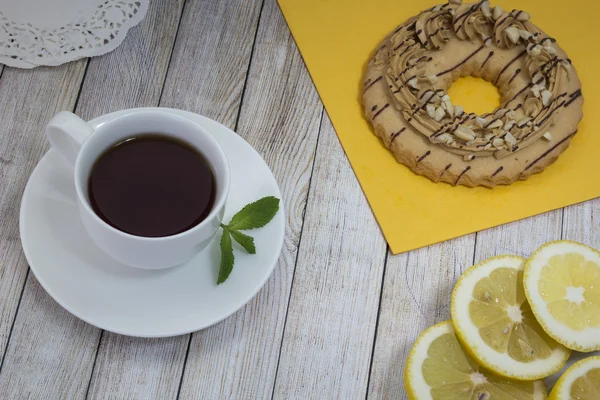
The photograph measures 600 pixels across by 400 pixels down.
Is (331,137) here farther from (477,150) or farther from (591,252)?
(591,252)

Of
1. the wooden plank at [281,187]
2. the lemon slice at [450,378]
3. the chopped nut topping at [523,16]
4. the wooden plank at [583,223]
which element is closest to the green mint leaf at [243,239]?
the wooden plank at [281,187]

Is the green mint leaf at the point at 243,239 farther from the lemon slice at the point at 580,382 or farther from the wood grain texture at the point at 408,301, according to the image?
the lemon slice at the point at 580,382

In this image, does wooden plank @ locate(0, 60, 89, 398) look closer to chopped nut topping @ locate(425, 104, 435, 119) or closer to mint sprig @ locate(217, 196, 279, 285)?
mint sprig @ locate(217, 196, 279, 285)

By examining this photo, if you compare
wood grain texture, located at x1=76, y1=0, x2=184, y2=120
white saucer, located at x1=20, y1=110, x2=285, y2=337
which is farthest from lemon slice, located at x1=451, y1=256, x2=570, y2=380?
wood grain texture, located at x1=76, y1=0, x2=184, y2=120

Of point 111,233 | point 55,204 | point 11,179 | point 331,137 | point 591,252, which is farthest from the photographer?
point 331,137

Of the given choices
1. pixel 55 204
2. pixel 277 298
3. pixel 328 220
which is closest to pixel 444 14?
pixel 328 220

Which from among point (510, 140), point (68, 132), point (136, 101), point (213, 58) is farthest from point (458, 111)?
point (68, 132)
